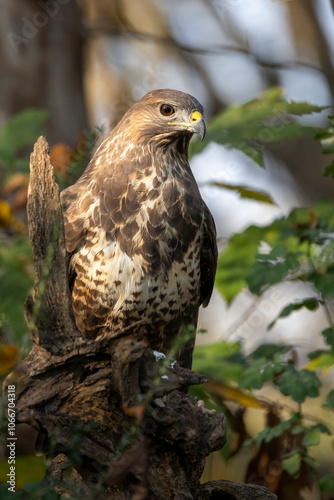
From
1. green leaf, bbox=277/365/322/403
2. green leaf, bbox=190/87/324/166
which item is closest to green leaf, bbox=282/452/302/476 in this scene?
green leaf, bbox=277/365/322/403

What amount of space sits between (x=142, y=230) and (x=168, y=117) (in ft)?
2.16

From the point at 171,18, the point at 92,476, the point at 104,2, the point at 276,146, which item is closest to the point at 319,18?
the point at 276,146

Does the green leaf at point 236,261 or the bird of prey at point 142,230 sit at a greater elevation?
the bird of prey at point 142,230

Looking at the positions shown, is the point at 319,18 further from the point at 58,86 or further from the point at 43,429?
the point at 43,429

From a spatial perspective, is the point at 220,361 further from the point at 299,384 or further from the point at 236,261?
the point at 299,384

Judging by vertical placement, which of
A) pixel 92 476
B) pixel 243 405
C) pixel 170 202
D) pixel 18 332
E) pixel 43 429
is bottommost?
pixel 243 405

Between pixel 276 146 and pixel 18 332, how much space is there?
5.44 meters

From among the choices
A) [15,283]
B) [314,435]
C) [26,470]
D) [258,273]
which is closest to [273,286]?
[258,273]

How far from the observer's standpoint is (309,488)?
4.26 meters

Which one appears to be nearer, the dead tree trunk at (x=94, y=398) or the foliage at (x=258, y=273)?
the dead tree trunk at (x=94, y=398)

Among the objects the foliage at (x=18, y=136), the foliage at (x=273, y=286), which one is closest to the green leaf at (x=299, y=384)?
the foliage at (x=273, y=286)

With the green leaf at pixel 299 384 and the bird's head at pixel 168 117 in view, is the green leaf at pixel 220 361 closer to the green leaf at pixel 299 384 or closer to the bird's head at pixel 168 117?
the green leaf at pixel 299 384

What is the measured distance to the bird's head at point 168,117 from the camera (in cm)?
341

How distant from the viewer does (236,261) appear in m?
4.43
